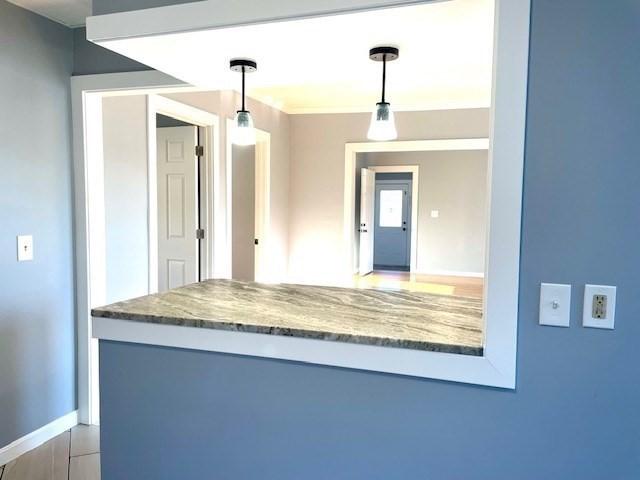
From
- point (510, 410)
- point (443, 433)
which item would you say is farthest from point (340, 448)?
point (510, 410)

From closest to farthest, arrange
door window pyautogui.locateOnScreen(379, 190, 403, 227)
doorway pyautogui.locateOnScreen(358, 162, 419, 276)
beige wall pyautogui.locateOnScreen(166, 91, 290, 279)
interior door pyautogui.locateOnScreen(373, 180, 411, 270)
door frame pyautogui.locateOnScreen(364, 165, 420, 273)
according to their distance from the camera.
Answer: beige wall pyautogui.locateOnScreen(166, 91, 290, 279) → door frame pyautogui.locateOnScreen(364, 165, 420, 273) → doorway pyautogui.locateOnScreen(358, 162, 419, 276) → interior door pyautogui.locateOnScreen(373, 180, 411, 270) → door window pyautogui.locateOnScreen(379, 190, 403, 227)

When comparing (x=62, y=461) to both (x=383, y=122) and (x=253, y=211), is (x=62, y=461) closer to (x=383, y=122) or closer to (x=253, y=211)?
(x=383, y=122)

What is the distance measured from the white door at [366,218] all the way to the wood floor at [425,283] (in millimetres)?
241

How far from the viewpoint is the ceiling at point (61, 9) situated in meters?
2.23

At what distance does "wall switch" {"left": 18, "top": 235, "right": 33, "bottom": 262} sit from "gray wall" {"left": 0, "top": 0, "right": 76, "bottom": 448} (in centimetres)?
3

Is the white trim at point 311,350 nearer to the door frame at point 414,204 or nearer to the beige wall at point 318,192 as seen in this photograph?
the beige wall at point 318,192

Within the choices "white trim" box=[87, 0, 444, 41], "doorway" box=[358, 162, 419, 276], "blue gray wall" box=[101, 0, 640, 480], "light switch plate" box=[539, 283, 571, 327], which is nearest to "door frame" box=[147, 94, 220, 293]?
"white trim" box=[87, 0, 444, 41]

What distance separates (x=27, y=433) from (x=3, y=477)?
244 millimetres

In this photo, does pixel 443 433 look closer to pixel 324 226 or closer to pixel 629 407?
pixel 629 407

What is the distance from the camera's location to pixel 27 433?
2.42 m

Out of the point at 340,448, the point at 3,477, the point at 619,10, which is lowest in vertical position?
the point at 3,477

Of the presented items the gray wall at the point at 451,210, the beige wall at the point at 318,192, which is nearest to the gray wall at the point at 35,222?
the beige wall at the point at 318,192

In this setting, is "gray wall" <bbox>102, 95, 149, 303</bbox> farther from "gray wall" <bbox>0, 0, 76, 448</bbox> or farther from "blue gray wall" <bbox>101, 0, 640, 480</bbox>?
"blue gray wall" <bbox>101, 0, 640, 480</bbox>

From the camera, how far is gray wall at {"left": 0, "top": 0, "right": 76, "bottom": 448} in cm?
226
